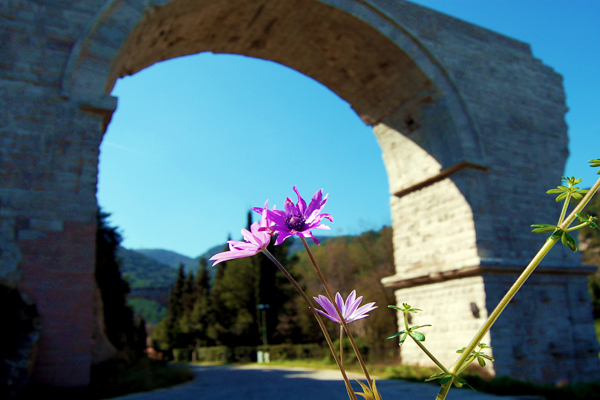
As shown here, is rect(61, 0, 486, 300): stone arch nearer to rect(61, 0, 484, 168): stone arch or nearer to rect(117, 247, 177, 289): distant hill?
rect(61, 0, 484, 168): stone arch

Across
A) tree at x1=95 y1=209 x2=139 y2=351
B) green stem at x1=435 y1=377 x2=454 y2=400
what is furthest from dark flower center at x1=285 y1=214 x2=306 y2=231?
tree at x1=95 y1=209 x2=139 y2=351

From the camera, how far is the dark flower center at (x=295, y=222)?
769mm

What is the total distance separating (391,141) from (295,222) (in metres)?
9.10

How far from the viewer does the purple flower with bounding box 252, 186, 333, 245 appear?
0.74m

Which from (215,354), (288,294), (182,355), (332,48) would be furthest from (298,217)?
(182,355)

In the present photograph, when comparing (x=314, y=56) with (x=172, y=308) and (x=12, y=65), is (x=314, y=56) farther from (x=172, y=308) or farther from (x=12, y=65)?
(x=172, y=308)

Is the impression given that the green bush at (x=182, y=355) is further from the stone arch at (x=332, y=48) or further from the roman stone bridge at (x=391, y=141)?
the stone arch at (x=332, y=48)

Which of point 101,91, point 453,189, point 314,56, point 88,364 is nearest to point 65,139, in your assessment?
point 101,91

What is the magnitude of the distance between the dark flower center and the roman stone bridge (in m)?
5.46

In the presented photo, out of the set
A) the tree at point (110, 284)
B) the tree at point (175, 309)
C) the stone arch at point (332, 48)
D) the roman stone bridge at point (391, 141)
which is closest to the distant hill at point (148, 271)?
the tree at point (175, 309)

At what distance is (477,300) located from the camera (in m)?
7.52

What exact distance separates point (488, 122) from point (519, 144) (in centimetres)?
81

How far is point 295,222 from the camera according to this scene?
0.78 metres

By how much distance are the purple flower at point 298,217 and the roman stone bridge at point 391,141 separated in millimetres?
5444
